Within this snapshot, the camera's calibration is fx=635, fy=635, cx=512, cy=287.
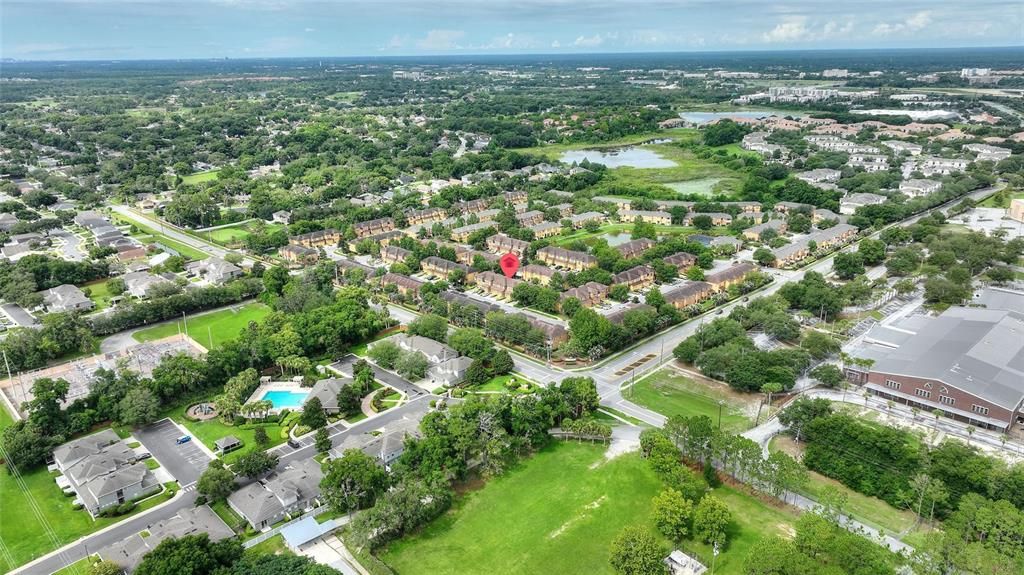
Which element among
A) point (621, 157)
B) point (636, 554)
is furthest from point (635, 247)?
point (621, 157)

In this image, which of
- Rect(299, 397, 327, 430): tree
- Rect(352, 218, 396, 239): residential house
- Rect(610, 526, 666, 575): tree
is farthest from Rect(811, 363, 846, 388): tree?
Rect(352, 218, 396, 239): residential house

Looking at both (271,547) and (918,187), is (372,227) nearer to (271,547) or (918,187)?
(271,547)

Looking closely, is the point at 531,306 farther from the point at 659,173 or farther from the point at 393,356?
the point at 659,173

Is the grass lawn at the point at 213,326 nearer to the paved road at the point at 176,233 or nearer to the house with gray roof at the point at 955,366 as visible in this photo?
the paved road at the point at 176,233

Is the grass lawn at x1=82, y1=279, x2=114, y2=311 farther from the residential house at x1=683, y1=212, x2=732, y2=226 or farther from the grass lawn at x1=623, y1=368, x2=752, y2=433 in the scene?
the residential house at x1=683, y1=212, x2=732, y2=226

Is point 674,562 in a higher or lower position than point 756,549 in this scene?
lower

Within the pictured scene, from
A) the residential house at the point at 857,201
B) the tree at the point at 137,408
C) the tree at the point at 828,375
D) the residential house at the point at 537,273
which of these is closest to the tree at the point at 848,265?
the tree at the point at 828,375

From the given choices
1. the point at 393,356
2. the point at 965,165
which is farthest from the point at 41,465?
the point at 965,165
